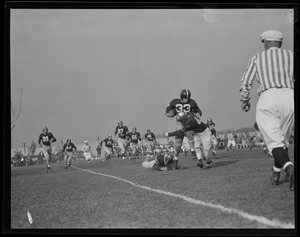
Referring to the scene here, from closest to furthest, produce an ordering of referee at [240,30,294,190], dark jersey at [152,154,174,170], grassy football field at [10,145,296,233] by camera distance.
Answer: grassy football field at [10,145,296,233], referee at [240,30,294,190], dark jersey at [152,154,174,170]

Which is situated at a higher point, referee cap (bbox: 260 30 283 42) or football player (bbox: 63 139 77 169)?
referee cap (bbox: 260 30 283 42)

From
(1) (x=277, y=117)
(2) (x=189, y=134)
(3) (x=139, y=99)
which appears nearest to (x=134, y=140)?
(3) (x=139, y=99)

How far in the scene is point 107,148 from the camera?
5426 mm

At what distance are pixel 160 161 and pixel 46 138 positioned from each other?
1110 mm

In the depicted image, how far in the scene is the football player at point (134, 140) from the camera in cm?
516

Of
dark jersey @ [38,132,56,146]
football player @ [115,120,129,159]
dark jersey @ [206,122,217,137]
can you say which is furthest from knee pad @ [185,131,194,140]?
dark jersey @ [38,132,56,146]

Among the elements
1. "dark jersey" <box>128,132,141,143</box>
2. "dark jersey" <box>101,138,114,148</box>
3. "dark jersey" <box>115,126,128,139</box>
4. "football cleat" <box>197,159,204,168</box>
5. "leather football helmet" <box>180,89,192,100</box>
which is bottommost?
"football cleat" <box>197,159,204,168</box>

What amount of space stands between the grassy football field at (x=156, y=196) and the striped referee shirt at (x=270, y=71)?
56 centimetres

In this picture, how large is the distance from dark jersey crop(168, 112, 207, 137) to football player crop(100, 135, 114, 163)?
571 millimetres

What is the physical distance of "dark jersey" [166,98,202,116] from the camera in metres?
5.14

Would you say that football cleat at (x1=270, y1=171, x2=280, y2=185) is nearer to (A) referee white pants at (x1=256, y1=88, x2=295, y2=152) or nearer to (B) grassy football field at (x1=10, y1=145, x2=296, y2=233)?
(B) grassy football field at (x1=10, y1=145, x2=296, y2=233)

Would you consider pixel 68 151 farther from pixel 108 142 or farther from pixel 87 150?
pixel 108 142

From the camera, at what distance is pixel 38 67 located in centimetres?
505

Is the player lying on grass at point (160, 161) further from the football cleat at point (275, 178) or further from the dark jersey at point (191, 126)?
the football cleat at point (275, 178)
